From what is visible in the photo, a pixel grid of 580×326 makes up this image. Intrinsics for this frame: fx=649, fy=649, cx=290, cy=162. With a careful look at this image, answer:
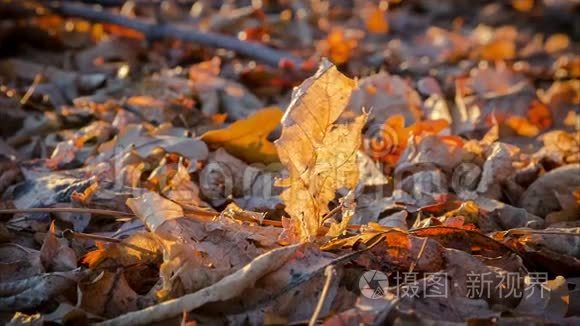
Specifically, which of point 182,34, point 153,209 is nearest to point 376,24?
point 182,34

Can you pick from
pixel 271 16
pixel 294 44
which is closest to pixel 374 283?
pixel 294 44

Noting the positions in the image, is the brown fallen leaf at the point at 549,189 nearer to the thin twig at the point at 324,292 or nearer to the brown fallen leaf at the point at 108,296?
the thin twig at the point at 324,292

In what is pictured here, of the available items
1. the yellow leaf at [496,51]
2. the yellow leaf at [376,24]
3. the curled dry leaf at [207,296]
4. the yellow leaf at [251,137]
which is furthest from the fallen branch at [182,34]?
the curled dry leaf at [207,296]

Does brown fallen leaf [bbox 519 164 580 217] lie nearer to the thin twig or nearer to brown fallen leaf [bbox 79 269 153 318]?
the thin twig

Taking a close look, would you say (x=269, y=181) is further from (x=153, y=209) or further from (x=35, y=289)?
(x=35, y=289)

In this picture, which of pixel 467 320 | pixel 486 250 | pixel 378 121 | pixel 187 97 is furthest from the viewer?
pixel 187 97

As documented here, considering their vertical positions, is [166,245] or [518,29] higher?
[166,245]

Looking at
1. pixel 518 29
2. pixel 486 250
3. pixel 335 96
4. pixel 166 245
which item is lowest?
pixel 518 29

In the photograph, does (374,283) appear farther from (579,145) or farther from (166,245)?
(579,145)
